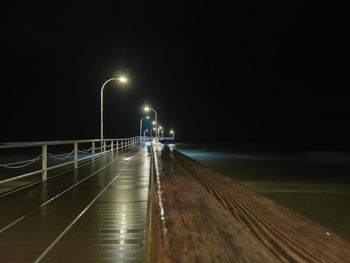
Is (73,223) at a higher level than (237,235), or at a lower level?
lower

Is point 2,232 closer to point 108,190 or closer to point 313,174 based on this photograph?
point 108,190

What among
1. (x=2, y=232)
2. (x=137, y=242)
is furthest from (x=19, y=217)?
(x=137, y=242)

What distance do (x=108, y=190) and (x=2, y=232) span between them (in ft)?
13.9

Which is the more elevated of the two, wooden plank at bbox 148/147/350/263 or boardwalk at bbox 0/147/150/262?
wooden plank at bbox 148/147/350/263

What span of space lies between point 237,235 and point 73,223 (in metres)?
4.43

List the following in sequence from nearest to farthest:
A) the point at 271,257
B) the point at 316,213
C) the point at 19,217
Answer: the point at 271,257, the point at 19,217, the point at 316,213

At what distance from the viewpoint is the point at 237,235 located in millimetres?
2383

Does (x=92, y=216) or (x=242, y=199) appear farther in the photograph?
(x=92, y=216)

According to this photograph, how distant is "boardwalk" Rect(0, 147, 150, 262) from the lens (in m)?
4.80

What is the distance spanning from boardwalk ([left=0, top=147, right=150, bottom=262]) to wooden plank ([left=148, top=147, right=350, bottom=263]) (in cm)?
175

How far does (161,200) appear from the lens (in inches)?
148

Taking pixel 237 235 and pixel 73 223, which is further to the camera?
pixel 73 223

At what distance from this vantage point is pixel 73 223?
6301 millimetres

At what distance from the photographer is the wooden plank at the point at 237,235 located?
6.50ft
